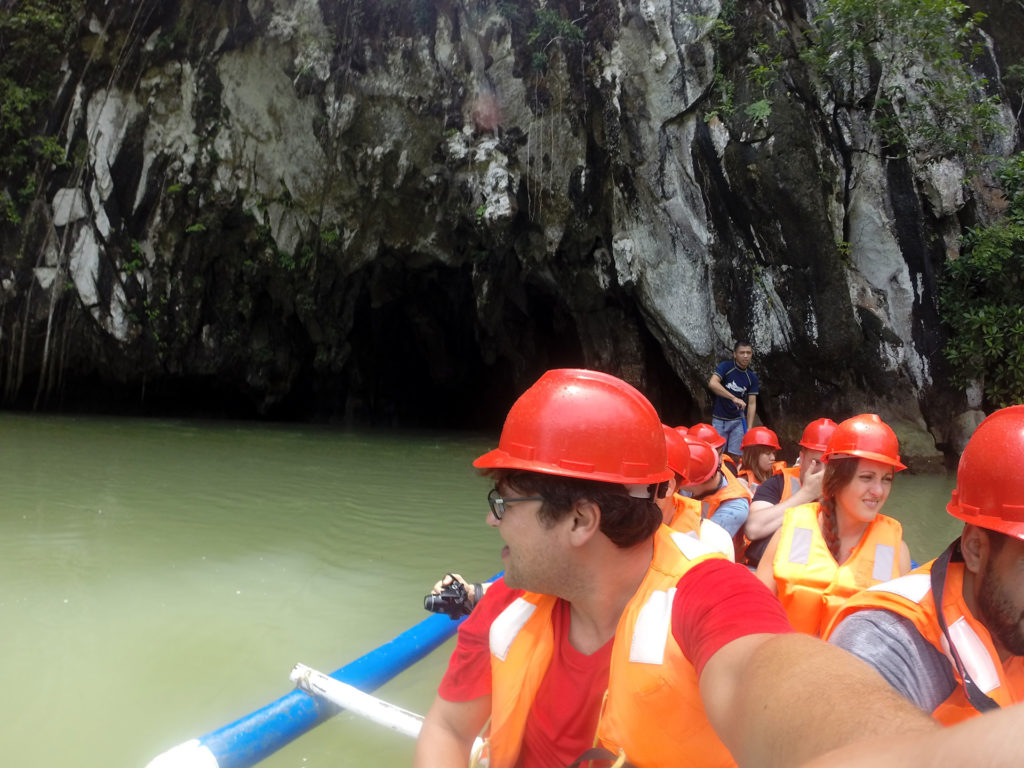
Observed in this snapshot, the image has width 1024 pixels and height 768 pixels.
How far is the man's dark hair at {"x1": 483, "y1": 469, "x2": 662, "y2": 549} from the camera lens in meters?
1.42

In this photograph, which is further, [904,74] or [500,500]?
[904,74]

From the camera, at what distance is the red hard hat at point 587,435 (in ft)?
4.68

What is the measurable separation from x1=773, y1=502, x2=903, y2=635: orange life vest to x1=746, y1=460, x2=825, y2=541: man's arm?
2.46 feet

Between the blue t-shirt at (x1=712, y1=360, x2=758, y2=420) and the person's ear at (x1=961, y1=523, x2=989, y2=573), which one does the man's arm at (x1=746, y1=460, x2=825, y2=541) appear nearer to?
the person's ear at (x1=961, y1=523, x2=989, y2=573)

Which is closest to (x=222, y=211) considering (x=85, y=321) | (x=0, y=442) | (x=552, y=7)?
(x=85, y=321)

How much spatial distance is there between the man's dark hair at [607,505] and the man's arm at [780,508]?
228cm

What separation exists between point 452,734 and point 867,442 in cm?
198

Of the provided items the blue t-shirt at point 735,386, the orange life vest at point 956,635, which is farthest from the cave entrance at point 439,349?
the orange life vest at point 956,635

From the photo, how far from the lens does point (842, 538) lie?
268 centimetres

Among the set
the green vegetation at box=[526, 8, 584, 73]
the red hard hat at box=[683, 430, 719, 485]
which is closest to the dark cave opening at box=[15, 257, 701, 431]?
the green vegetation at box=[526, 8, 584, 73]

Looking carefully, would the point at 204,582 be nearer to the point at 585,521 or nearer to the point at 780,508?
the point at 780,508

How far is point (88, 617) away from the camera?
3621mm

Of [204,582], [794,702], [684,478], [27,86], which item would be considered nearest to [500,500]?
[794,702]

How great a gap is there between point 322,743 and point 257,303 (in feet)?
41.4
